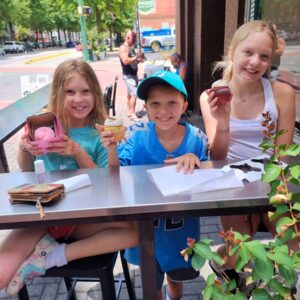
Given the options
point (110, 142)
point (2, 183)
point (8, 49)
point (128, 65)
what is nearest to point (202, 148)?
point (110, 142)

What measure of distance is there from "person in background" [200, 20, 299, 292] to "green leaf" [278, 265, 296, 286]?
0.85 meters

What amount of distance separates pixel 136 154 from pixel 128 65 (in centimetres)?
622

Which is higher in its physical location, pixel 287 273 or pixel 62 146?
pixel 62 146

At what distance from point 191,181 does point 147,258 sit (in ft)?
1.24

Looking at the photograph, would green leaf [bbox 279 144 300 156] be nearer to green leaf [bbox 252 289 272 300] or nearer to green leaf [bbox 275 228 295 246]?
green leaf [bbox 275 228 295 246]

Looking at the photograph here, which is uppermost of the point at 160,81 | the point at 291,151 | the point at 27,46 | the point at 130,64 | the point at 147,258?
the point at 160,81

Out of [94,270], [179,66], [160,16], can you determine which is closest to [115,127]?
[94,270]

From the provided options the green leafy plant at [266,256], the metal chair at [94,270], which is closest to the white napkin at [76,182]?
the metal chair at [94,270]

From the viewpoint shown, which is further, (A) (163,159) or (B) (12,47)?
(B) (12,47)

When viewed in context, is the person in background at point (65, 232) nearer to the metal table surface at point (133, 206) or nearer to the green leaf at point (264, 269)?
the metal table surface at point (133, 206)

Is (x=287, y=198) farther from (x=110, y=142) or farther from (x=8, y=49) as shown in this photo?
(x=8, y=49)

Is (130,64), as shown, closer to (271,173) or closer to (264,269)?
(271,173)

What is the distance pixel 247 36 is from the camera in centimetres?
186

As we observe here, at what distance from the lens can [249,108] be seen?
1949 mm
